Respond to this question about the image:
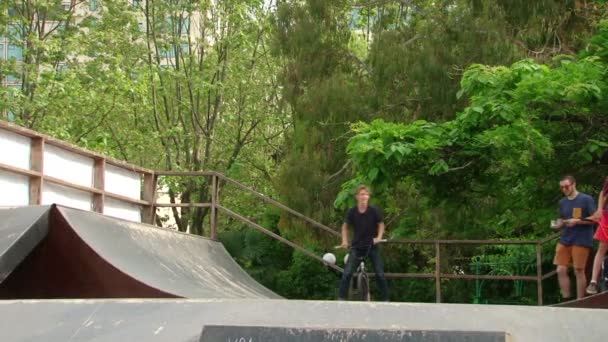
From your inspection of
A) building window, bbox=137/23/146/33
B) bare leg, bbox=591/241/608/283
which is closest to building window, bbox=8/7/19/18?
building window, bbox=137/23/146/33

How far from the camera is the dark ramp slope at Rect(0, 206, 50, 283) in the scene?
7414 millimetres

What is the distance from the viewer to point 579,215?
9.24 m

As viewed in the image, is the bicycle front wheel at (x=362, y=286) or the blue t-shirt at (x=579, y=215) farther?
the bicycle front wheel at (x=362, y=286)

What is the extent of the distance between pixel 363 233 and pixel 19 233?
3.70 m

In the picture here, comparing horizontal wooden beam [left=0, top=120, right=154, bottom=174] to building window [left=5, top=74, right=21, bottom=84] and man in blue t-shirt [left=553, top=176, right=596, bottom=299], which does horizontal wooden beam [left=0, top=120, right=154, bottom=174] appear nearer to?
man in blue t-shirt [left=553, top=176, right=596, bottom=299]

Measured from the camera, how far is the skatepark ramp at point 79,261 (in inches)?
310

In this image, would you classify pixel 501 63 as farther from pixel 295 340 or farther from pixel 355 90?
pixel 295 340

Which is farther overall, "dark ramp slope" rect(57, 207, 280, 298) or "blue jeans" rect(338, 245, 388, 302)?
"blue jeans" rect(338, 245, 388, 302)

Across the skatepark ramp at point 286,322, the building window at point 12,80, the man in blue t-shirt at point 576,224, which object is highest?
the building window at point 12,80

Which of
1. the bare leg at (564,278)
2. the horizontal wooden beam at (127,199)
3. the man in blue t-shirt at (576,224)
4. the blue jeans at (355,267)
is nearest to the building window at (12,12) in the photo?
the horizontal wooden beam at (127,199)

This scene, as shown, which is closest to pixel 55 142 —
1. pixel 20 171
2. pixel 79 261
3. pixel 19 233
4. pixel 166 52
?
pixel 20 171

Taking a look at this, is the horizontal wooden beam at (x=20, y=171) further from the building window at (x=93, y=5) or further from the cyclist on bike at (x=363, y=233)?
the building window at (x=93, y=5)

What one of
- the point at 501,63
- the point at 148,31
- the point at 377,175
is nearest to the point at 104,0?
the point at 148,31

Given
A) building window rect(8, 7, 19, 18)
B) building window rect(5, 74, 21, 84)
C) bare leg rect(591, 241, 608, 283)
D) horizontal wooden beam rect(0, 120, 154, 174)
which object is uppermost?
building window rect(8, 7, 19, 18)
